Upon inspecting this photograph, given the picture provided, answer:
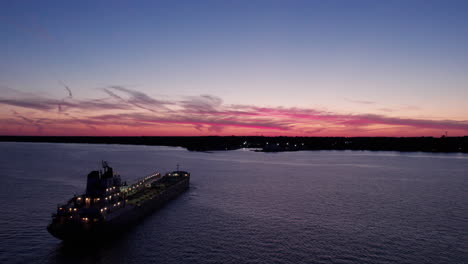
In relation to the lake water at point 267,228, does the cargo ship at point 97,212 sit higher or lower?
higher

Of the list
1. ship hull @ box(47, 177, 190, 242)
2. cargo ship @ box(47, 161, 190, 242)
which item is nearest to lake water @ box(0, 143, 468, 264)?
ship hull @ box(47, 177, 190, 242)

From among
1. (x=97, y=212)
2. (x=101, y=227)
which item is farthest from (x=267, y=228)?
(x=97, y=212)

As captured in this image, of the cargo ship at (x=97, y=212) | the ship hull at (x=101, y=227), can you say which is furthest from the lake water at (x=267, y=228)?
the cargo ship at (x=97, y=212)

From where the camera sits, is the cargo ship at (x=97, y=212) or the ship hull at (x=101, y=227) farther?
the cargo ship at (x=97, y=212)

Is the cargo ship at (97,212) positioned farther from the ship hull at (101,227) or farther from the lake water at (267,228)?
the lake water at (267,228)

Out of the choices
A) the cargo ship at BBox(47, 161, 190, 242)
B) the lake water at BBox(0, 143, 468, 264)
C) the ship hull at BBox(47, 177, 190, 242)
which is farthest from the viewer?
the cargo ship at BBox(47, 161, 190, 242)

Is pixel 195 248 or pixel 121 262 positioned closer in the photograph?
pixel 121 262

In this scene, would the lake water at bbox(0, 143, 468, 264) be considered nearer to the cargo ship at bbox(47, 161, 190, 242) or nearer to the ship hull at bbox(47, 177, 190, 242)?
the ship hull at bbox(47, 177, 190, 242)

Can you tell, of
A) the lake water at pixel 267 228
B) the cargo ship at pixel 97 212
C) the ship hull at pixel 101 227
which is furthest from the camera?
the cargo ship at pixel 97 212

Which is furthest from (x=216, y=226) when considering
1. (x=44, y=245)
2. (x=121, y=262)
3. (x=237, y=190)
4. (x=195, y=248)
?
(x=237, y=190)

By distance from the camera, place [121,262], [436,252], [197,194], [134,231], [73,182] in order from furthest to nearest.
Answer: [73,182]
[197,194]
[134,231]
[436,252]
[121,262]

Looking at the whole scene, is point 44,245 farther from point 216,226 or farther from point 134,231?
point 216,226
